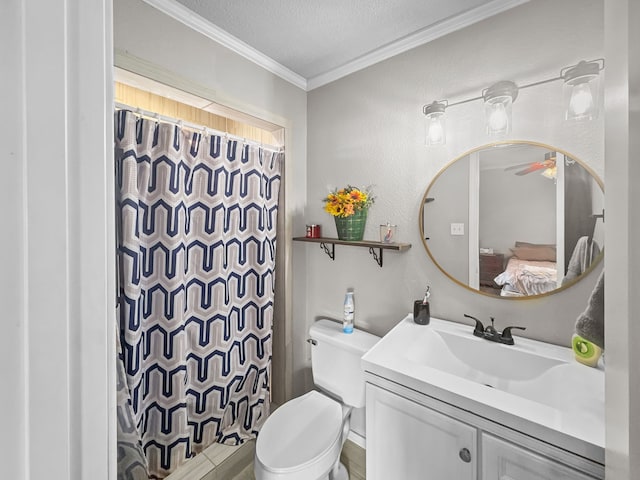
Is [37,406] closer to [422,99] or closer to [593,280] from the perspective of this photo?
[593,280]

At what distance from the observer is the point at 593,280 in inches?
41.9

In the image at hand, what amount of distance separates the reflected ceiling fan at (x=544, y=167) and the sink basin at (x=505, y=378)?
2.25 feet

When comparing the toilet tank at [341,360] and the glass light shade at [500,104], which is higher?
the glass light shade at [500,104]

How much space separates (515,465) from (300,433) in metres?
0.88

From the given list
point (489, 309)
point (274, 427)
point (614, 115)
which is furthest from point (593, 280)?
point (274, 427)

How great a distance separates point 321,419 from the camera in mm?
1414

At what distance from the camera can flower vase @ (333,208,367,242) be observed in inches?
61.9

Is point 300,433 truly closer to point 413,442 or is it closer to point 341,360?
point 341,360

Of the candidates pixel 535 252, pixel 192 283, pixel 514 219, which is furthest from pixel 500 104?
pixel 192 283

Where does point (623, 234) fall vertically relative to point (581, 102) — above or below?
below

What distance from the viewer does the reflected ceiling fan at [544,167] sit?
1.12 m

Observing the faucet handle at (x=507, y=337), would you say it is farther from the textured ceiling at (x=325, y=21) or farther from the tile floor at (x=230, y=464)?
the textured ceiling at (x=325, y=21)

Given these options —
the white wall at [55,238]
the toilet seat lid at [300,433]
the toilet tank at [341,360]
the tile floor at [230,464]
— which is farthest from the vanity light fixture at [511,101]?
the tile floor at [230,464]

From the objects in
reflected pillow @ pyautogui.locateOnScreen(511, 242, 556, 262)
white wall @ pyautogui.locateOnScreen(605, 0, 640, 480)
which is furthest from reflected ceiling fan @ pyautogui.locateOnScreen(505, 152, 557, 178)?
white wall @ pyautogui.locateOnScreen(605, 0, 640, 480)
